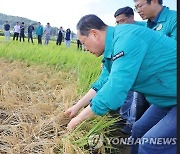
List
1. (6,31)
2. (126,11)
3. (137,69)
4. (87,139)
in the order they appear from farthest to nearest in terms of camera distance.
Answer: (6,31) → (126,11) → (87,139) → (137,69)

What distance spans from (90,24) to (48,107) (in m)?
0.87

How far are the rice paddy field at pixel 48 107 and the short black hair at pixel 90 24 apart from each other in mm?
489

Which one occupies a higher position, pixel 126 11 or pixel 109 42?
pixel 126 11

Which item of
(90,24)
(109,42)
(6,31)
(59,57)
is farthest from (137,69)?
(6,31)

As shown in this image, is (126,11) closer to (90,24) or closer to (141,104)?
(141,104)

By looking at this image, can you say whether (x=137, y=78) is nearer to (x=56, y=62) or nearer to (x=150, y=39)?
(x=150, y=39)

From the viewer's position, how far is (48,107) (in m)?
1.93

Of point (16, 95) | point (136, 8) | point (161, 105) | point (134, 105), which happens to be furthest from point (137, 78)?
point (16, 95)

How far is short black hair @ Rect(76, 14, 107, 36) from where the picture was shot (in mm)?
1182

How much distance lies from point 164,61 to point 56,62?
2.34 m

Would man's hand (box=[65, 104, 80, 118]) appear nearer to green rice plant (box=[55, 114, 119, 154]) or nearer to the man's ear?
green rice plant (box=[55, 114, 119, 154])

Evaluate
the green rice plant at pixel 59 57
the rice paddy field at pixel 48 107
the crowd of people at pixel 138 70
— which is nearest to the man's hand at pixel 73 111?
the rice paddy field at pixel 48 107

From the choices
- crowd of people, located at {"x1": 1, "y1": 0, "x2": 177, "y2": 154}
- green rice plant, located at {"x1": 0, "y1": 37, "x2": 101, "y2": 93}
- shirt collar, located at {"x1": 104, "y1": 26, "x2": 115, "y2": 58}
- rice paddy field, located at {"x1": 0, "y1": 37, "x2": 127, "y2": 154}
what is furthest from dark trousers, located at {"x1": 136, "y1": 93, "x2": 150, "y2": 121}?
shirt collar, located at {"x1": 104, "y1": 26, "x2": 115, "y2": 58}

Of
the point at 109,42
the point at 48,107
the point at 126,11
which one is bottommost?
the point at 48,107
